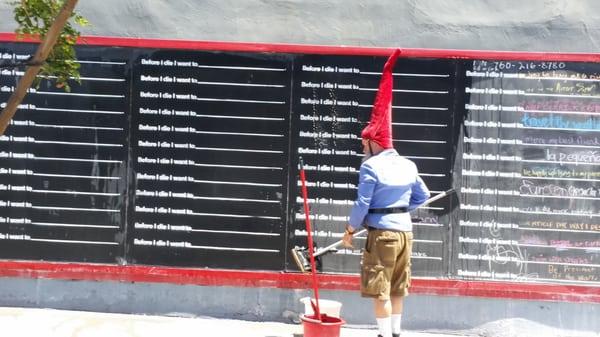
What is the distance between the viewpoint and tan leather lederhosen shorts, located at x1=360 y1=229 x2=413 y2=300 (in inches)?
225

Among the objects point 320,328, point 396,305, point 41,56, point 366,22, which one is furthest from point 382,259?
point 41,56

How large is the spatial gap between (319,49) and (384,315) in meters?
2.43

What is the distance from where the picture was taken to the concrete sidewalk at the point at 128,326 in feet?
21.2

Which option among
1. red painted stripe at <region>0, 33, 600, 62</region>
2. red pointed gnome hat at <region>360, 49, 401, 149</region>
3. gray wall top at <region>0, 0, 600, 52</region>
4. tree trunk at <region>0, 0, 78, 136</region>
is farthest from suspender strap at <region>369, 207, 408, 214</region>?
tree trunk at <region>0, 0, 78, 136</region>

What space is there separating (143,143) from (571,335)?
412 cm

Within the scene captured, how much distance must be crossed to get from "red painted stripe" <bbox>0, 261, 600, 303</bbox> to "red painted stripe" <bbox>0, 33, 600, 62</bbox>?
196 cm

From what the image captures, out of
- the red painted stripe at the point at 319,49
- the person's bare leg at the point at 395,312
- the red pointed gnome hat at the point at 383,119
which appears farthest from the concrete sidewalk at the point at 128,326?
the red painted stripe at the point at 319,49

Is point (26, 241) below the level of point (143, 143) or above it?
below

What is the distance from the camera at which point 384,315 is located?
5727 millimetres

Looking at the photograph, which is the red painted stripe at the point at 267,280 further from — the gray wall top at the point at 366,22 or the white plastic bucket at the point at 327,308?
the gray wall top at the point at 366,22

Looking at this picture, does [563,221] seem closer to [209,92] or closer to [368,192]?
[368,192]

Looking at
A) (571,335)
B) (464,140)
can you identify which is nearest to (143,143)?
(464,140)

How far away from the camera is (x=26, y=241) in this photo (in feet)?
22.9

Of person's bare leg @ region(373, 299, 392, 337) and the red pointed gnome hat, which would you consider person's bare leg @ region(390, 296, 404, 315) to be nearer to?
person's bare leg @ region(373, 299, 392, 337)
